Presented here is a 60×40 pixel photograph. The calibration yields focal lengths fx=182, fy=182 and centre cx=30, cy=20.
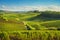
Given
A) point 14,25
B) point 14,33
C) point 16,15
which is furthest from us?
point 16,15

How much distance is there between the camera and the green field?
4.28 metres

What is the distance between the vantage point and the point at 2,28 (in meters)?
4.43

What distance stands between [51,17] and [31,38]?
1087mm

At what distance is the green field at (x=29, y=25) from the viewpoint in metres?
4.28

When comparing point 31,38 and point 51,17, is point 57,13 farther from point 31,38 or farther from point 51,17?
point 31,38

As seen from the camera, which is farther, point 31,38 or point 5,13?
point 5,13

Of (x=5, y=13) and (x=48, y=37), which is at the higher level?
(x=5, y=13)

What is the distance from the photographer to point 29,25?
4.59 metres

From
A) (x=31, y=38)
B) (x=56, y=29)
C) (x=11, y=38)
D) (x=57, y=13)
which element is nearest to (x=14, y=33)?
(x=11, y=38)

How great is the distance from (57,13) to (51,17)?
203 mm

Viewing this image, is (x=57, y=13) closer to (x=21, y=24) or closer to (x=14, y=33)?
(x=21, y=24)

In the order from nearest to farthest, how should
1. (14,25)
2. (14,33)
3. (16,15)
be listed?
(14,33), (14,25), (16,15)

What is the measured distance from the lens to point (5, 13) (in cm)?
504

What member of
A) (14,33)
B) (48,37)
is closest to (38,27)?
(48,37)
